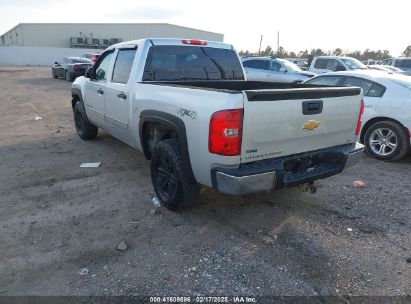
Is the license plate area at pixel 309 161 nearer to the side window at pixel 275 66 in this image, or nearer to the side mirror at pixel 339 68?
the side window at pixel 275 66

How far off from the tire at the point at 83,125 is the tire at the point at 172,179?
3.40 m

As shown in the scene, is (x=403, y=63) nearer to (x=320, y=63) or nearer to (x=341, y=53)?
(x=320, y=63)

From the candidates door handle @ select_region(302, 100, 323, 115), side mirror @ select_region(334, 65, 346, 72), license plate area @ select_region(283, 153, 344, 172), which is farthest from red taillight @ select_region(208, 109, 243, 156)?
side mirror @ select_region(334, 65, 346, 72)

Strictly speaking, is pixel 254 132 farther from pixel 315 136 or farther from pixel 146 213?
pixel 146 213

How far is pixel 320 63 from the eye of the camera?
16500mm

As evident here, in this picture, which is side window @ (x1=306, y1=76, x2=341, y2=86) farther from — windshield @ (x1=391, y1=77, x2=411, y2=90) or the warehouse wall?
the warehouse wall

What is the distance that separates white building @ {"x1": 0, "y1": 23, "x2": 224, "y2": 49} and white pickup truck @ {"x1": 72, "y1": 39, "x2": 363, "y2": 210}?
190ft

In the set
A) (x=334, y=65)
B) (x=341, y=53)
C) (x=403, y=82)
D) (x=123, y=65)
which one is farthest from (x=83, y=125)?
(x=341, y=53)

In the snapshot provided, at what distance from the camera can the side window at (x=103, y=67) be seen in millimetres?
5699

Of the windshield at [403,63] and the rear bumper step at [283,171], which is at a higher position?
the windshield at [403,63]

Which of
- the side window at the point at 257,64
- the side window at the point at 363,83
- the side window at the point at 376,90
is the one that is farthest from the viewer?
the side window at the point at 257,64

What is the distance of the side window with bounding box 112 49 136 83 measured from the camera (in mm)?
4938

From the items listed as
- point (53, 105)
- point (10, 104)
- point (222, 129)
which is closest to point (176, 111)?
point (222, 129)

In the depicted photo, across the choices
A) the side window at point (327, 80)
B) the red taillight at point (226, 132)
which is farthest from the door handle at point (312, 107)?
the side window at point (327, 80)
